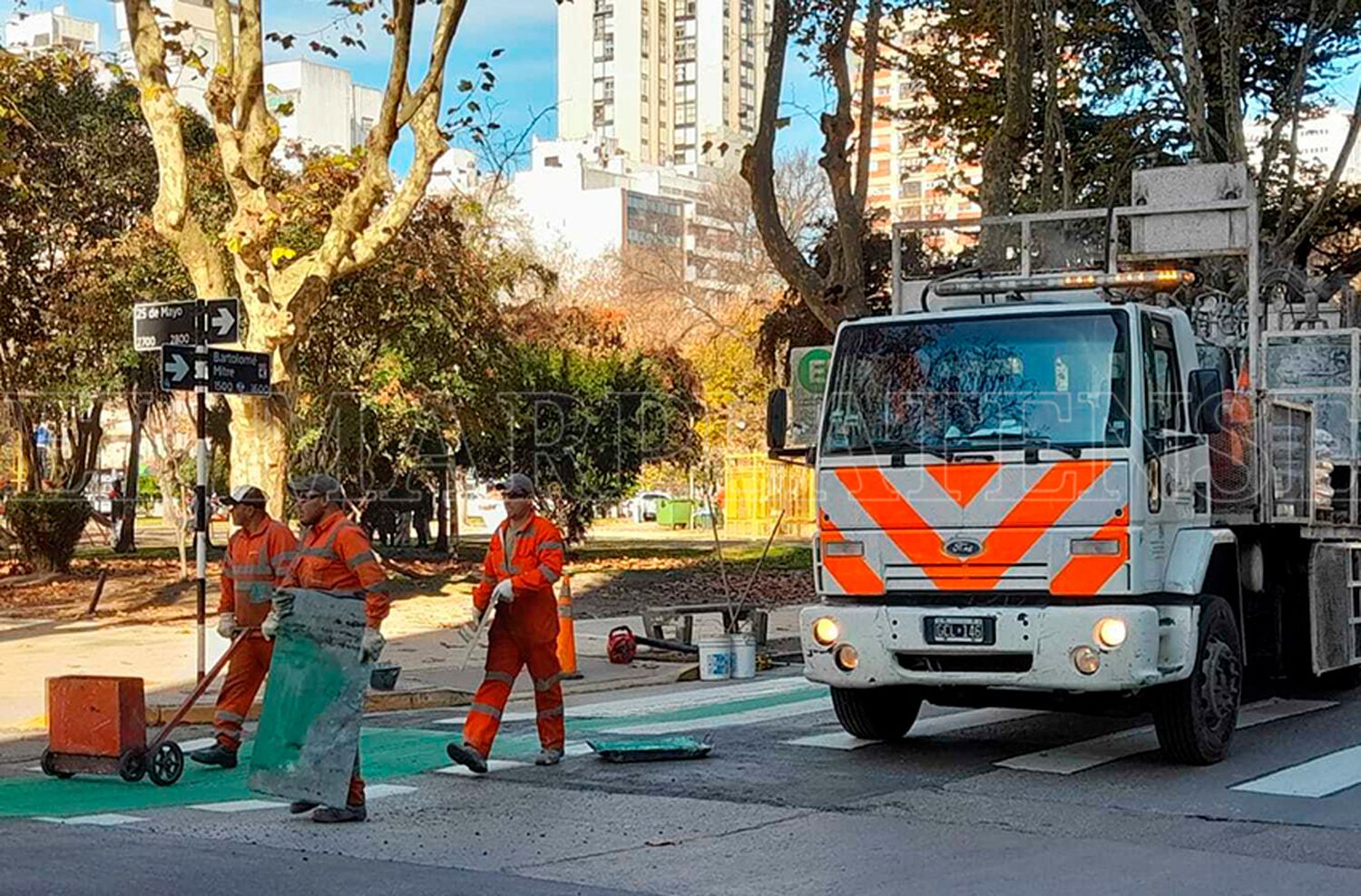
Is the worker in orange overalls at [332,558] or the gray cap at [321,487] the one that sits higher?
the gray cap at [321,487]

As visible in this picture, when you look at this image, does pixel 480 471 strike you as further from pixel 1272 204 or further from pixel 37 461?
pixel 1272 204

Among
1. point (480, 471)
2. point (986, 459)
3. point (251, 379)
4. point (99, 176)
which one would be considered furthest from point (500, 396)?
point (986, 459)

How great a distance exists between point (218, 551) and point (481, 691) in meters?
25.9

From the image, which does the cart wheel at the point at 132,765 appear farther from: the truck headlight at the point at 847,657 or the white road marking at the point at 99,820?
the truck headlight at the point at 847,657

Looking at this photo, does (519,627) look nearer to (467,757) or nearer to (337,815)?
(467,757)

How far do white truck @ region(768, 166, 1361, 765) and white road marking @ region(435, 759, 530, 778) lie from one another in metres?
1.94

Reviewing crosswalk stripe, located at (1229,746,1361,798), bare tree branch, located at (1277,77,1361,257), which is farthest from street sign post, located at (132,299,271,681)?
bare tree branch, located at (1277,77,1361,257)

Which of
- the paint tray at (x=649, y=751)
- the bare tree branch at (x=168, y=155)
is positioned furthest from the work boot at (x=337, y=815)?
the bare tree branch at (x=168, y=155)

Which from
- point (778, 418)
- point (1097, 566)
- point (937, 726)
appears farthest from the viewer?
point (937, 726)

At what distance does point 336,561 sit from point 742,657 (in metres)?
7.45

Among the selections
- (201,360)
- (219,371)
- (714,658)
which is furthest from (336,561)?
(714,658)

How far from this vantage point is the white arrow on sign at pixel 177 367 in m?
13.5

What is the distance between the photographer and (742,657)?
16.8m

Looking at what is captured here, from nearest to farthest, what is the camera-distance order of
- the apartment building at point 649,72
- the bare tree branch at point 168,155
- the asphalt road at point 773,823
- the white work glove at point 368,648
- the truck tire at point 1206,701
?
the asphalt road at point 773,823
the white work glove at point 368,648
the truck tire at point 1206,701
the bare tree branch at point 168,155
the apartment building at point 649,72
